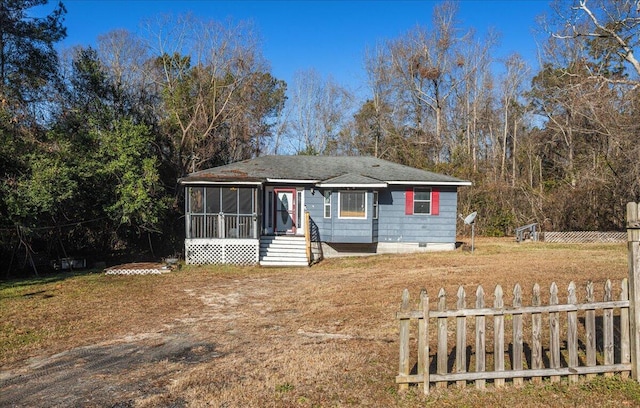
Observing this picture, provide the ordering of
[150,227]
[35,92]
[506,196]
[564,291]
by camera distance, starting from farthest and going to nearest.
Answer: [506,196] → [150,227] → [35,92] → [564,291]

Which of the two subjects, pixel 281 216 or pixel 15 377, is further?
pixel 281 216

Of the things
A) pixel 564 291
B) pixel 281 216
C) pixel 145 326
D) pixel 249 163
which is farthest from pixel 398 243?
pixel 145 326

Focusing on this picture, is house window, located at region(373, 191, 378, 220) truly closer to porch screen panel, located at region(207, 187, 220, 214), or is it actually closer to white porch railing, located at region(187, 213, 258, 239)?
white porch railing, located at region(187, 213, 258, 239)

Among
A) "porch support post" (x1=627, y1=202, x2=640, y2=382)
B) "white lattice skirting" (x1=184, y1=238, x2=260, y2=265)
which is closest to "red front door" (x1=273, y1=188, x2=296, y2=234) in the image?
"white lattice skirting" (x1=184, y1=238, x2=260, y2=265)

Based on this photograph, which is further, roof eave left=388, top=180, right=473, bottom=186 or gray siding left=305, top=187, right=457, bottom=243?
gray siding left=305, top=187, right=457, bottom=243

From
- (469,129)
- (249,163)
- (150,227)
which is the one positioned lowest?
(150,227)

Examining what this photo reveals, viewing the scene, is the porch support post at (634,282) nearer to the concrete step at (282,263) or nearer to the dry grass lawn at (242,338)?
the dry grass lawn at (242,338)

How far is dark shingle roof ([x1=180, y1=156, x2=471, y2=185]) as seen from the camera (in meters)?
17.8

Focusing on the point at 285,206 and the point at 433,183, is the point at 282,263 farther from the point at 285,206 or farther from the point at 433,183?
the point at 433,183

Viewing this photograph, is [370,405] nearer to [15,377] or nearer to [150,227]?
[15,377]

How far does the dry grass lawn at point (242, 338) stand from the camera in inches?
184

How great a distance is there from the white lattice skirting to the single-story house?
37 mm

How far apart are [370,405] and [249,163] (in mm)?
17369

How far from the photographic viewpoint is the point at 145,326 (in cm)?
816
